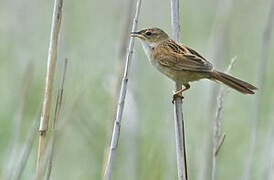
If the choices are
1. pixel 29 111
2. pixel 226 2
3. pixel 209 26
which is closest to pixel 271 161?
pixel 226 2

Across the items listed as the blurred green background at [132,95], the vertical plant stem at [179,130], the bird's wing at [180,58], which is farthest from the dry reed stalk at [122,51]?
the vertical plant stem at [179,130]

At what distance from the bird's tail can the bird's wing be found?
7 centimetres

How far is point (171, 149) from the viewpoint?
4.00m

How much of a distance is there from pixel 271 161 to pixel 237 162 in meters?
1.03

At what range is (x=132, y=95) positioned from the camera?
424 centimetres

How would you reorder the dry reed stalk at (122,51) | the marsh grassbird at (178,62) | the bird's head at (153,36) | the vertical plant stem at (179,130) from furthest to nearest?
1. the bird's head at (153,36)
2. the dry reed stalk at (122,51)
3. the marsh grassbird at (178,62)
4. the vertical plant stem at (179,130)

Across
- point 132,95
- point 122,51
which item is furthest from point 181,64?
point 132,95

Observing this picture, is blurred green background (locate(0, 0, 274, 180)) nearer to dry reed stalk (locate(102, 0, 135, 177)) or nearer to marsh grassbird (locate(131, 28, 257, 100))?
dry reed stalk (locate(102, 0, 135, 177))

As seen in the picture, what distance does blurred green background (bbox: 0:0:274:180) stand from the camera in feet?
12.8

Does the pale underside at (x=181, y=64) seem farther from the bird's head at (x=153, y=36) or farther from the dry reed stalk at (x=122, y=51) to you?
the dry reed stalk at (x=122, y=51)

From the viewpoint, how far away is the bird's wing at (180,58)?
11.1ft

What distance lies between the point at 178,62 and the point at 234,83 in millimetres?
448

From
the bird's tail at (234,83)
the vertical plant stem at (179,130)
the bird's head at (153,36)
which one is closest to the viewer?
the vertical plant stem at (179,130)

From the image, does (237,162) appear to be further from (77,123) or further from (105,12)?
(105,12)
